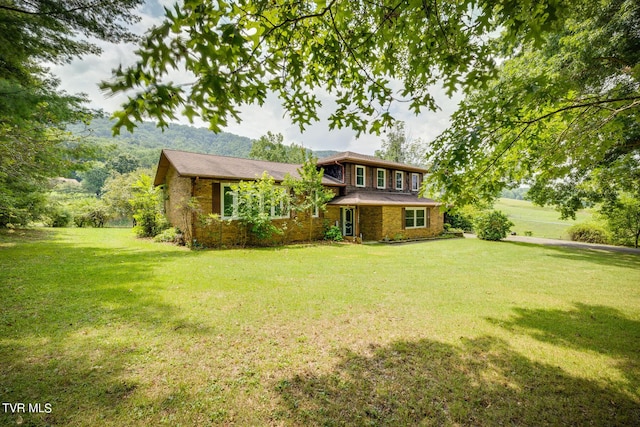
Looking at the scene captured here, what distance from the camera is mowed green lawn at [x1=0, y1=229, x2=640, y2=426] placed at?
2.63m

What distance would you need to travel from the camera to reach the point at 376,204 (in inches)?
637

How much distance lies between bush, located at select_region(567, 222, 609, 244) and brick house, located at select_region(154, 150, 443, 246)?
11237 millimetres

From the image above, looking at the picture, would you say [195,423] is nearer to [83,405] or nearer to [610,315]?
[83,405]

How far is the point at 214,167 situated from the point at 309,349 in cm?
1231

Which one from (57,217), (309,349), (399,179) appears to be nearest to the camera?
(309,349)

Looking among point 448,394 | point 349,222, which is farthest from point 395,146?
point 448,394

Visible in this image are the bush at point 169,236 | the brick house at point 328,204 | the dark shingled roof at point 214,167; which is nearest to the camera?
the dark shingled roof at point 214,167

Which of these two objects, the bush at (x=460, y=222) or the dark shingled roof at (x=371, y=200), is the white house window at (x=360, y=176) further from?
the bush at (x=460, y=222)

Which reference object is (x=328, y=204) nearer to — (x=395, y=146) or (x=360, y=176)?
(x=360, y=176)

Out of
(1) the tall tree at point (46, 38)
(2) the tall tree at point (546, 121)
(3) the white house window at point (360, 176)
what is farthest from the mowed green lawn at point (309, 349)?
(3) the white house window at point (360, 176)

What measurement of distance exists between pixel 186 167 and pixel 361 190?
457 inches

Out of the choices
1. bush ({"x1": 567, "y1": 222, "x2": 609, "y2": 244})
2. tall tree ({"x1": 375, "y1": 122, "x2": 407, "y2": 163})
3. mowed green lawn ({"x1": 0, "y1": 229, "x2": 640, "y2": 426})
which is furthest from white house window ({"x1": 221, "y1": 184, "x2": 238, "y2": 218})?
tall tree ({"x1": 375, "y1": 122, "x2": 407, "y2": 163})

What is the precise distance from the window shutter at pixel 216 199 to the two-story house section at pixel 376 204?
7057 mm

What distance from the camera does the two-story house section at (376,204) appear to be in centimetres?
1709
